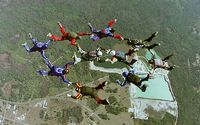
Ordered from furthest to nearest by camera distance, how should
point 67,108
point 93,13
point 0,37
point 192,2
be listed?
1. point 192,2
2. point 93,13
3. point 0,37
4. point 67,108

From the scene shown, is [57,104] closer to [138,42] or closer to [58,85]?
[58,85]

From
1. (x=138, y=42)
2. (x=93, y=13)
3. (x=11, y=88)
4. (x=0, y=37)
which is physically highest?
(x=93, y=13)

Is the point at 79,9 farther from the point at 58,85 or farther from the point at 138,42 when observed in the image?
the point at 138,42

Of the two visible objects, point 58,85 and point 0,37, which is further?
point 0,37

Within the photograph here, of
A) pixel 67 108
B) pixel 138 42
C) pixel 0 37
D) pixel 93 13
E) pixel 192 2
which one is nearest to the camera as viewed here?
pixel 138 42

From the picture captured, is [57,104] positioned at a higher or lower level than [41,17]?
lower

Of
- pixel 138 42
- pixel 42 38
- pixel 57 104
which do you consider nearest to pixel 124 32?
pixel 42 38

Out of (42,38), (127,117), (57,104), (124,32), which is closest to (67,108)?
(57,104)
